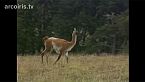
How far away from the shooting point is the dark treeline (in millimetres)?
10734

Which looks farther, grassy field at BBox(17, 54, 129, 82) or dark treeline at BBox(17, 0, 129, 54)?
dark treeline at BBox(17, 0, 129, 54)

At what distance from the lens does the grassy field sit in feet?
34.8

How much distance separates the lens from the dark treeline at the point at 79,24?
10734 mm

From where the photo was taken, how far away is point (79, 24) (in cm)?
1082

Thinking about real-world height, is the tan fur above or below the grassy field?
above

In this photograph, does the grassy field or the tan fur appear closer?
the grassy field

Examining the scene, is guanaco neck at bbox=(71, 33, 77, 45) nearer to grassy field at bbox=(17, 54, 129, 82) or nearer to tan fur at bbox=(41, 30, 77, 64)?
tan fur at bbox=(41, 30, 77, 64)

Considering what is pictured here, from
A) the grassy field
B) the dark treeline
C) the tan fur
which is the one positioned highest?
the dark treeline

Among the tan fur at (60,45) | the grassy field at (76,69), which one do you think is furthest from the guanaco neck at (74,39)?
the grassy field at (76,69)

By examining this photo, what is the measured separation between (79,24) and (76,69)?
3.33ft

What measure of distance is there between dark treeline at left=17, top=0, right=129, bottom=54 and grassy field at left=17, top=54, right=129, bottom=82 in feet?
0.67

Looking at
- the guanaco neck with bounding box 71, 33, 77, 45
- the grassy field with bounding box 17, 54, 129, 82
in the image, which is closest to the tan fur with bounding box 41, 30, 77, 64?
the guanaco neck with bounding box 71, 33, 77, 45

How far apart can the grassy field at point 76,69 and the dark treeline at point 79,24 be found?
0.20 m
